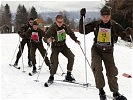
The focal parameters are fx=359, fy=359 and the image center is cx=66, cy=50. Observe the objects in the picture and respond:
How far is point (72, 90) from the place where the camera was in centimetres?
930

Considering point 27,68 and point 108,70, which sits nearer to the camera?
point 108,70

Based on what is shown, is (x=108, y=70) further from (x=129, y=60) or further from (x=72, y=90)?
(x=129, y=60)

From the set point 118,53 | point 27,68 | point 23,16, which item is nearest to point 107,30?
point 27,68

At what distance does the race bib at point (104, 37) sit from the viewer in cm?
793

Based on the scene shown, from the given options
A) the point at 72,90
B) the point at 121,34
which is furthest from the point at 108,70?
the point at 72,90

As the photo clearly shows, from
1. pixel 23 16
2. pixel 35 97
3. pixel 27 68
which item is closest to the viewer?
pixel 35 97

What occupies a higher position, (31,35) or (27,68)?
(31,35)

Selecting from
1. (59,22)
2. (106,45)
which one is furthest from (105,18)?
(59,22)

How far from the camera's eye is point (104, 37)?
7.96 metres

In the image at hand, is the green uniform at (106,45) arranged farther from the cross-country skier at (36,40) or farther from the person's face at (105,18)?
the cross-country skier at (36,40)

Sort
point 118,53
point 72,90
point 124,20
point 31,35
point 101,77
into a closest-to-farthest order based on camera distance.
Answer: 1. point 101,77
2. point 72,90
3. point 31,35
4. point 118,53
5. point 124,20

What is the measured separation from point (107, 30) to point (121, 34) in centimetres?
33

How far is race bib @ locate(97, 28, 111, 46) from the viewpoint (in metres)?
7.93

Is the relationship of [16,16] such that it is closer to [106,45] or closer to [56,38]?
[56,38]
